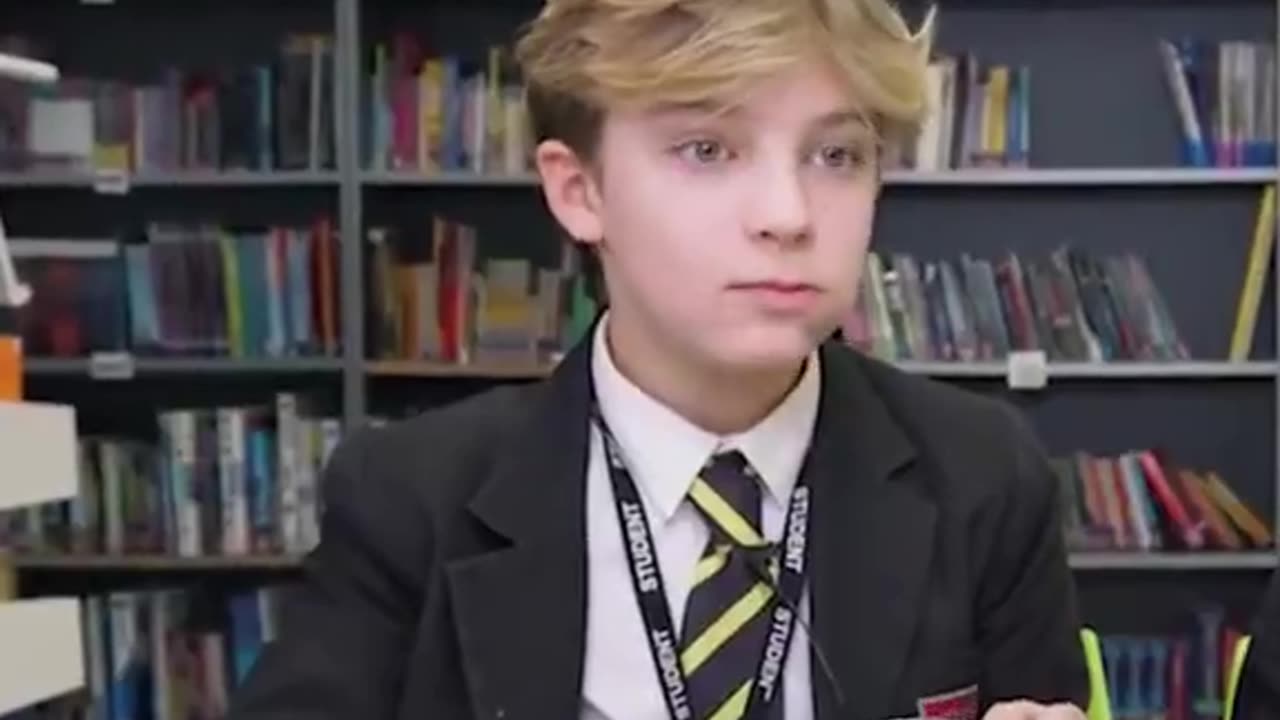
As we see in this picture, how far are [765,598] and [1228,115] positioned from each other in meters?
2.92

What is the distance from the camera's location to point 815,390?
1330 mm

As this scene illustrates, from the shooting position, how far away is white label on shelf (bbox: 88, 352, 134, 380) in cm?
390

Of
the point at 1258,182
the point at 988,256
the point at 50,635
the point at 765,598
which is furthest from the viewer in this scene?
the point at 988,256

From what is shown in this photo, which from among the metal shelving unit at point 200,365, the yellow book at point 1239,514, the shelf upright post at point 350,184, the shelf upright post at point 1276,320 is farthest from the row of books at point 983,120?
the metal shelving unit at point 200,365

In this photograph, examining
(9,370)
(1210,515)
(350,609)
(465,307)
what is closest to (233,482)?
(465,307)

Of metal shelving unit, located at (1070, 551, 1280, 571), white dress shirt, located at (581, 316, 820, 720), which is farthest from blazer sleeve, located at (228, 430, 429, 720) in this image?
metal shelving unit, located at (1070, 551, 1280, 571)

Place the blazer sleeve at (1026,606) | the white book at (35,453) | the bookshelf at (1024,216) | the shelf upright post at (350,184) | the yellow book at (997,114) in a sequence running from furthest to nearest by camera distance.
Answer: the bookshelf at (1024,216), the yellow book at (997,114), the shelf upright post at (350,184), the white book at (35,453), the blazer sleeve at (1026,606)

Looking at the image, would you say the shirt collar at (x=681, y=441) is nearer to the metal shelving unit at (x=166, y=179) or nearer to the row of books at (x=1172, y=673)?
the metal shelving unit at (x=166, y=179)

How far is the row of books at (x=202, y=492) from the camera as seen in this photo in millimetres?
3912

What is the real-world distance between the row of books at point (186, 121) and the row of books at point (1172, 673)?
73.7 inches

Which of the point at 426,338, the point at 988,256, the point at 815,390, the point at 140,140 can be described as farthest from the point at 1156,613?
the point at 815,390

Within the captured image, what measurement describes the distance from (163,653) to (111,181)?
0.95 metres

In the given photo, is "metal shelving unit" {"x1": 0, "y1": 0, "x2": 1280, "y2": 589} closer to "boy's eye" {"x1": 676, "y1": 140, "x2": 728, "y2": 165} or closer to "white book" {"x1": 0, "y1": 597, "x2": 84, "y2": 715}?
"white book" {"x1": 0, "y1": 597, "x2": 84, "y2": 715}

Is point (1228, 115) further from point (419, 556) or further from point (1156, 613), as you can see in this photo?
point (419, 556)
